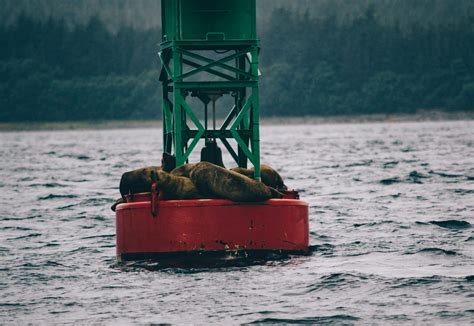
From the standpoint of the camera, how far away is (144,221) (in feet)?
58.3

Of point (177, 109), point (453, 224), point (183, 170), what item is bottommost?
point (453, 224)

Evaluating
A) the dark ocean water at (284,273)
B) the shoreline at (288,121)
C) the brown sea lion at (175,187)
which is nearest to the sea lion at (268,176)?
the dark ocean water at (284,273)

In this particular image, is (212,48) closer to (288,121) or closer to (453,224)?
(453,224)

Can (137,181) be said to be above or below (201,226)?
above

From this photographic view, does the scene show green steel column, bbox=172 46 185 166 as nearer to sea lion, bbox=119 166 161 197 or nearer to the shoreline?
sea lion, bbox=119 166 161 197

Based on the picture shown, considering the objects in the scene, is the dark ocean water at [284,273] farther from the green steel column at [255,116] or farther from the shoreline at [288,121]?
the shoreline at [288,121]

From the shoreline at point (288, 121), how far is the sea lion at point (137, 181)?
156 meters

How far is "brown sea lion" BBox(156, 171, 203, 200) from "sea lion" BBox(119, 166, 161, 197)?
48 cm

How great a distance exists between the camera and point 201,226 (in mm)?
17688

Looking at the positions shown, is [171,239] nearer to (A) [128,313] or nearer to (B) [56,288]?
(B) [56,288]

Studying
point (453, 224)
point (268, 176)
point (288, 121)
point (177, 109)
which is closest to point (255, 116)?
point (268, 176)

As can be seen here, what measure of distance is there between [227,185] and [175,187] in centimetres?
91

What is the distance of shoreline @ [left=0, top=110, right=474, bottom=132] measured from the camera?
7018 inches

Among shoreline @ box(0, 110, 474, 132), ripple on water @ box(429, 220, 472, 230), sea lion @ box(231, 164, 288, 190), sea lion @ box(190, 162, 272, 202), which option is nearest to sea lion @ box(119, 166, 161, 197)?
sea lion @ box(190, 162, 272, 202)
